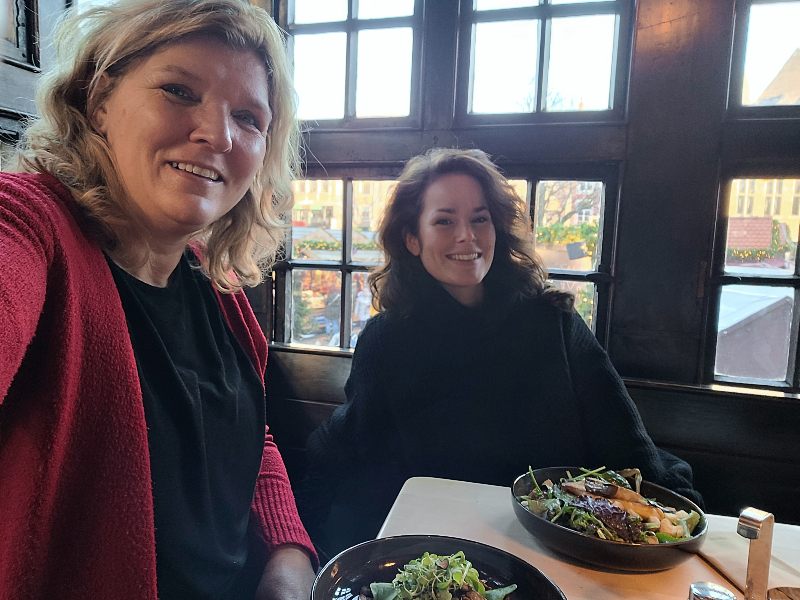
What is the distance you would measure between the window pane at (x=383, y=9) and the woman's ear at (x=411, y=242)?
2.76ft

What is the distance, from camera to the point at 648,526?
2.69 feet

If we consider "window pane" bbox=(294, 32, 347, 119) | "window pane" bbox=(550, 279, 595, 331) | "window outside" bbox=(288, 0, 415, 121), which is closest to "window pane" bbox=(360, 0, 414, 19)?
"window outside" bbox=(288, 0, 415, 121)

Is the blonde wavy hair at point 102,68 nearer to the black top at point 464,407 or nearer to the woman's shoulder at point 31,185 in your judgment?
the woman's shoulder at point 31,185

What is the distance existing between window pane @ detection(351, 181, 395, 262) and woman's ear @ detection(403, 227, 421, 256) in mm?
255

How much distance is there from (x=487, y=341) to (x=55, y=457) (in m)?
1.21

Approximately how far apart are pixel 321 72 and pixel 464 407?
1447mm

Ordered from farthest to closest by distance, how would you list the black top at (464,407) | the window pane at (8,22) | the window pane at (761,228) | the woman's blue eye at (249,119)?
the window pane at (761,228) < the black top at (464,407) < the window pane at (8,22) < the woman's blue eye at (249,119)

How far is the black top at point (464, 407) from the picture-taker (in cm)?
150

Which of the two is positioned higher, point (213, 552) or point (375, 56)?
point (375, 56)

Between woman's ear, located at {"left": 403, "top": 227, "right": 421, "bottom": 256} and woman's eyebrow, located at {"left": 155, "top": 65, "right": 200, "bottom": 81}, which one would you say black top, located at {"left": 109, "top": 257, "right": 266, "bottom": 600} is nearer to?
woman's eyebrow, located at {"left": 155, "top": 65, "right": 200, "bottom": 81}

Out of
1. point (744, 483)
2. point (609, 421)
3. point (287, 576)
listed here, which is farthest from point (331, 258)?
point (744, 483)

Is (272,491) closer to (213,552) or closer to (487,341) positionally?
(213,552)

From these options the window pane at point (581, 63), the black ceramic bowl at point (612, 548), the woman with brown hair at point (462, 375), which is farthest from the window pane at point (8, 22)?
the black ceramic bowl at point (612, 548)

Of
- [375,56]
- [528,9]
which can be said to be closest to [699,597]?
[528,9]
